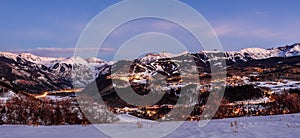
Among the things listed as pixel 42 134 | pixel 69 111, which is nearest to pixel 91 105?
pixel 69 111

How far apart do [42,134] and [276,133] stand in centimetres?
921

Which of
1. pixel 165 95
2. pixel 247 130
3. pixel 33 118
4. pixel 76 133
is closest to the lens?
pixel 247 130

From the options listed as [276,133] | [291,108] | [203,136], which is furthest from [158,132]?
[291,108]

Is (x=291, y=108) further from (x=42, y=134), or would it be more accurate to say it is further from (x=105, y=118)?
(x=42, y=134)

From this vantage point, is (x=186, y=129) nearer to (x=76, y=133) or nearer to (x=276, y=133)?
(x=276, y=133)

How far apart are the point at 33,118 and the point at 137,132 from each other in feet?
43.3

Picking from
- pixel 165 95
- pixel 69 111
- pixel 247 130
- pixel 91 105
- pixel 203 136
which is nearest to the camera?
pixel 203 136

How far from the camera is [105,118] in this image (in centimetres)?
2531

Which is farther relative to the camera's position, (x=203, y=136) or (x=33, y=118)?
(x=33, y=118)

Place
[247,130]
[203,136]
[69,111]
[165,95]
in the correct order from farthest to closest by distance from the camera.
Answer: [165,95] → [69,111] → [247,130] → [203,136]

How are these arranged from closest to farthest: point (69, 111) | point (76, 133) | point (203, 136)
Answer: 1. point (203, 136)
2. point (76, 133)
3. point (69, 111)

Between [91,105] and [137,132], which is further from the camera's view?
[91,105]

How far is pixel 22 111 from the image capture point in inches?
996

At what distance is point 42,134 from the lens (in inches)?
547
